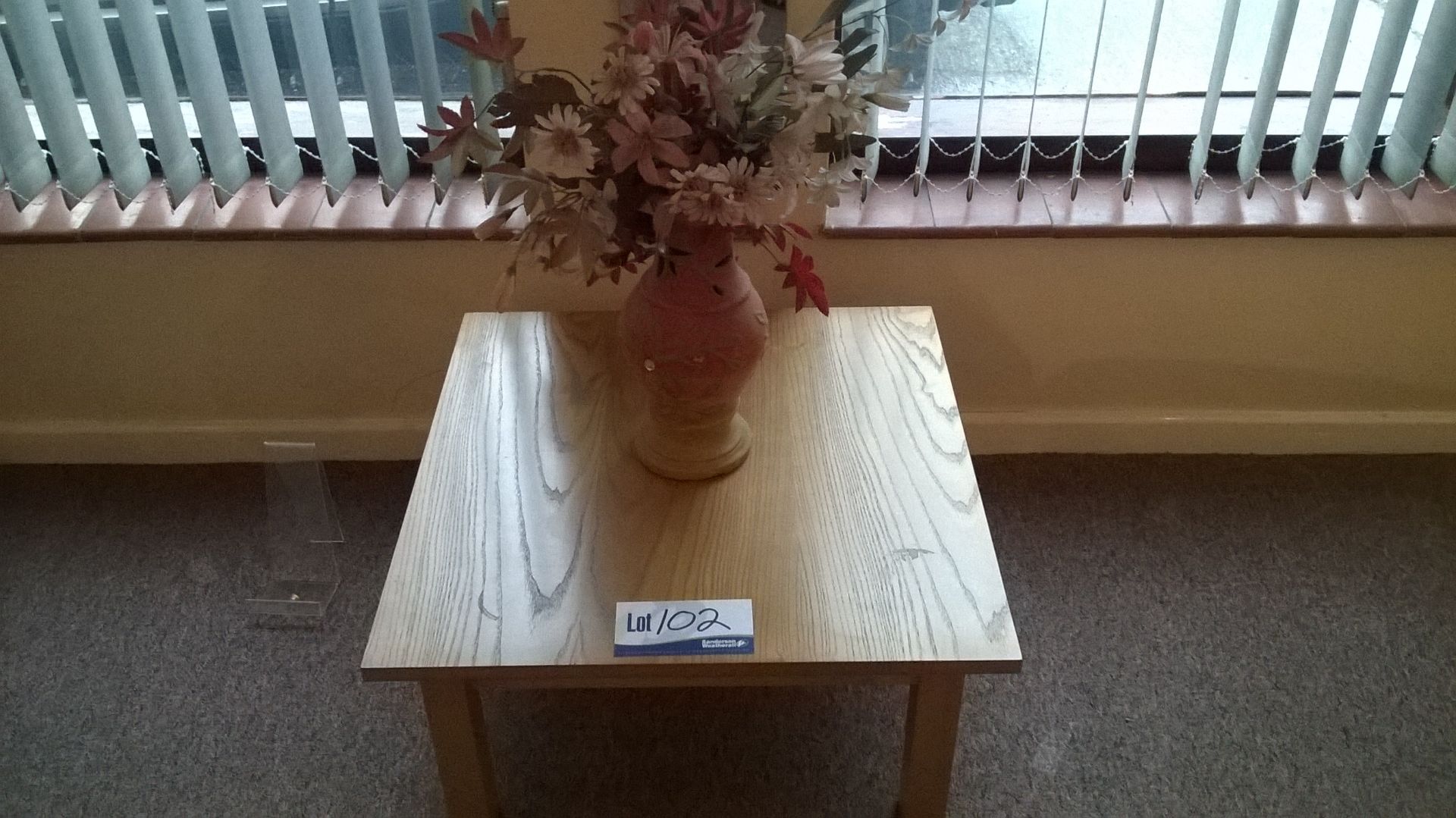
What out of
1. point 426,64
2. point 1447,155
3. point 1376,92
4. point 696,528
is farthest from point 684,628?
point 1447,155

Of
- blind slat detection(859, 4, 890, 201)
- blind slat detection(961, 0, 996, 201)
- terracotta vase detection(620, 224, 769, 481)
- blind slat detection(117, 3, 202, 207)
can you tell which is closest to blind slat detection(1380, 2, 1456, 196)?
blind slat detection(961, 0, 996, 201)

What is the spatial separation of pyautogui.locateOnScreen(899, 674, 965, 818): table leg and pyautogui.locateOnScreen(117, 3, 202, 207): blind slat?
121cm

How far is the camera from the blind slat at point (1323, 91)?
57.6 inches

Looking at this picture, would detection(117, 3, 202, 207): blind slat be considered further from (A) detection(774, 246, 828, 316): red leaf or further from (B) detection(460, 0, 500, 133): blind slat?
(A) detection(774, 246, 828, 316): red leaf

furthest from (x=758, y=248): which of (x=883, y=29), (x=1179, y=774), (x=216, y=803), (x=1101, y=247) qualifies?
(x=216, y=803)

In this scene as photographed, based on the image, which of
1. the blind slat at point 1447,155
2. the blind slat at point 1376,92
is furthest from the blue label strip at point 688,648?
the blind slat at point 1447,155

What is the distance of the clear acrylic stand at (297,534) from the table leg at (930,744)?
0.84m

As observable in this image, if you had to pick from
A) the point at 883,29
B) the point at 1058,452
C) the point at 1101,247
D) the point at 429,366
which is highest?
the point at 883,29

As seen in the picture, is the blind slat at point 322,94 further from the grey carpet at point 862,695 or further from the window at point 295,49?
the grey carpet at point 862,695

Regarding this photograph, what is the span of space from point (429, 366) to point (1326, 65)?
1.32 meters

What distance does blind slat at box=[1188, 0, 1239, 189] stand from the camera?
1452 millimetres

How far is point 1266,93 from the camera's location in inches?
59.9

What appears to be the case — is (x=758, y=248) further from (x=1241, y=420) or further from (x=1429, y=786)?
(x=1429, y=786)

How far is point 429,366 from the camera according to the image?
1780mm
